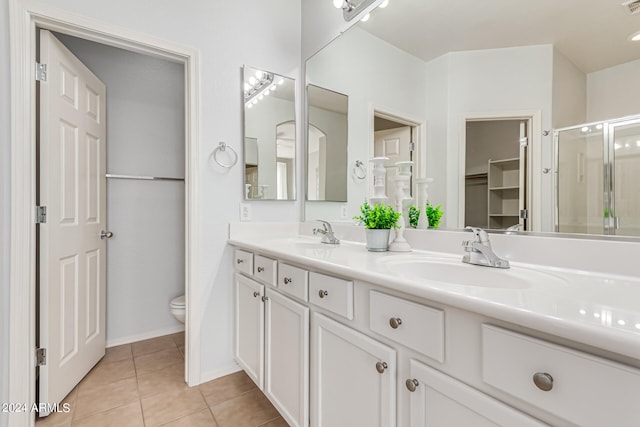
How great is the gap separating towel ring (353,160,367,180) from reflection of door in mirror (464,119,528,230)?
23.9 inches

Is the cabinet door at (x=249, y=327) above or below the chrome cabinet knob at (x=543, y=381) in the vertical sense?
below

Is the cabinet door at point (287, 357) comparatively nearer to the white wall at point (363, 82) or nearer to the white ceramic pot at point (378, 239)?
the white ceramic pot at point (378, 239)

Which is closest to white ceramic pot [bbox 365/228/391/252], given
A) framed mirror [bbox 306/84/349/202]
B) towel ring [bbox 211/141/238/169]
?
framed mirror [bbox 306/84/349/202]

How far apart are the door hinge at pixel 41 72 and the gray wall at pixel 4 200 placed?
0.14 metres

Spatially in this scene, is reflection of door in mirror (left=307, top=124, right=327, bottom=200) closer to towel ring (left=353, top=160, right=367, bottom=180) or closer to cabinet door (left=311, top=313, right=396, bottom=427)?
towel ring (left=353, top=160, right=367, bottom=180)

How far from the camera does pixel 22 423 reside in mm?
1403

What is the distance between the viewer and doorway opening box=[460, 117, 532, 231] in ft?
3.70

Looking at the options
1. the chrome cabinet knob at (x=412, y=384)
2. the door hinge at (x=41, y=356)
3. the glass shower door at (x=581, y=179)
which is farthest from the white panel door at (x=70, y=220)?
the glass shower door at (x=581, y=179)

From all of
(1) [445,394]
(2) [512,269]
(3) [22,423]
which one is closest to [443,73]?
(2) [512,269]

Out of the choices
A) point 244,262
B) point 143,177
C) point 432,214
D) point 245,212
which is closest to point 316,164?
point 245,212

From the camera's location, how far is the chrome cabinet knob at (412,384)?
31.1 inches

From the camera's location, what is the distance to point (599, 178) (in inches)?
37.4

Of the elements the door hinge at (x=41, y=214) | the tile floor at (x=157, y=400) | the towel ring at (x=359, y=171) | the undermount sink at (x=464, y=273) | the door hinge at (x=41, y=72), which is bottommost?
the tile floor at (x=157, y=400)

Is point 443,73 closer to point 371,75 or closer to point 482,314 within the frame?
point 371,75
